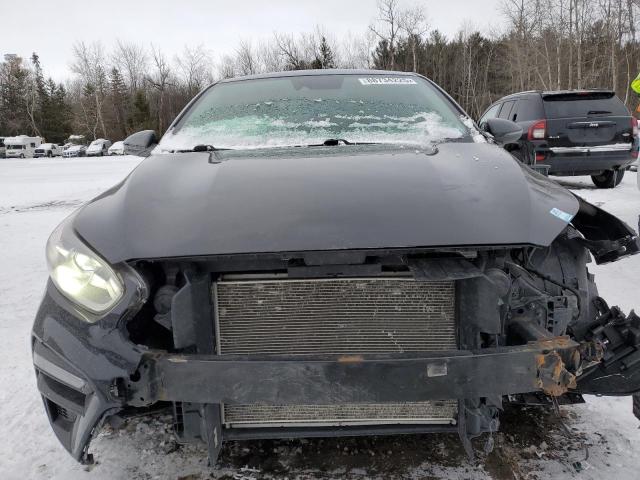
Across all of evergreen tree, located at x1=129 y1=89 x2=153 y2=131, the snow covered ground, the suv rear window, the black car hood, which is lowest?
the snow covered ground

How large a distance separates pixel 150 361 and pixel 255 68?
2091 inches

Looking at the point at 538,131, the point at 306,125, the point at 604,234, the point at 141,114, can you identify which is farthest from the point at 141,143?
the point at 141,114

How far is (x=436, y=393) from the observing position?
4.75ft

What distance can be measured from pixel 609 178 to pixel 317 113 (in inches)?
323

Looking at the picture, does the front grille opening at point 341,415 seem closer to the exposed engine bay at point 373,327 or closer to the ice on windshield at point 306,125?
the exposed engine bay at point 373,327

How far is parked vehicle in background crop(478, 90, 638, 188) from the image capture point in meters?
8.40

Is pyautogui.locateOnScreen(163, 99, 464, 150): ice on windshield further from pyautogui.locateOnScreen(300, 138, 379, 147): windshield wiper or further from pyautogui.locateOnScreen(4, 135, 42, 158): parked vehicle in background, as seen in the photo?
pyautogui.locateOnScreen(4, 135, 42, 158): parked vehicle in background

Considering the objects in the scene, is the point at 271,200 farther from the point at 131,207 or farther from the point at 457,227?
the point at 457,227

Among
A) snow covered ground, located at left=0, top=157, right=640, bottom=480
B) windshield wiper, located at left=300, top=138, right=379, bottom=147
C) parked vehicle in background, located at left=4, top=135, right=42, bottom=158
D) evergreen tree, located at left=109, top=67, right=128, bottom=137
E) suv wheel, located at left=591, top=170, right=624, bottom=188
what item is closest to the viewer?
snow covered ground, located at left=0, top=157, right=640, bottom=480

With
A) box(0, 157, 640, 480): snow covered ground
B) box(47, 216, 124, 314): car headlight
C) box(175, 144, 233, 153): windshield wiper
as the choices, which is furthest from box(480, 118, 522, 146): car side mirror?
box(47, 216, 124, 314): car headlight

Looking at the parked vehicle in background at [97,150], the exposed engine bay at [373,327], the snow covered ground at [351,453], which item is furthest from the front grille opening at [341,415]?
Answer: the parked vehicle in background at [97,150]

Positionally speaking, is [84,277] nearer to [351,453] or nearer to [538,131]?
[351,453]

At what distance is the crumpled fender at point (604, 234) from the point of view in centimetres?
192

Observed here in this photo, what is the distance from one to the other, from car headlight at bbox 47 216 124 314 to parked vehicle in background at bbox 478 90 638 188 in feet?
25.7
